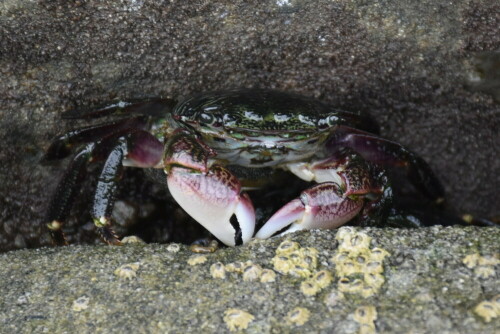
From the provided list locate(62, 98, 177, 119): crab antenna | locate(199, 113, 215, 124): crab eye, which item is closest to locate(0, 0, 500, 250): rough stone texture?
locate(62, 98, 177, 119): crab antenna

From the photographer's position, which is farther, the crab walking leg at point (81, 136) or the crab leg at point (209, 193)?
the crab walking leg at point (81, 136)

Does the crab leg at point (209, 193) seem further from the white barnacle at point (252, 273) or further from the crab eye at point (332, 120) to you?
the crab eye at point (332, 120)

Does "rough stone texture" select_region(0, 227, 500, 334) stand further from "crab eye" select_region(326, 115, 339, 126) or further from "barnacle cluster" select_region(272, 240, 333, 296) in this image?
"crab eye" select_region(326, 115, 339, 126)

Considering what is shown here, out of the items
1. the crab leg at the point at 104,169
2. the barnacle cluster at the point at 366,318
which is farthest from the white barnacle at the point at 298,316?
the crab leg at the point at 104,169

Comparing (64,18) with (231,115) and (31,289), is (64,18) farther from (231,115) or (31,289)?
(31,289)

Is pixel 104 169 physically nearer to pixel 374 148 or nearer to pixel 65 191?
pixel 65 191

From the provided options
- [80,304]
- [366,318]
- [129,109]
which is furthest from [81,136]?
[366,318]
